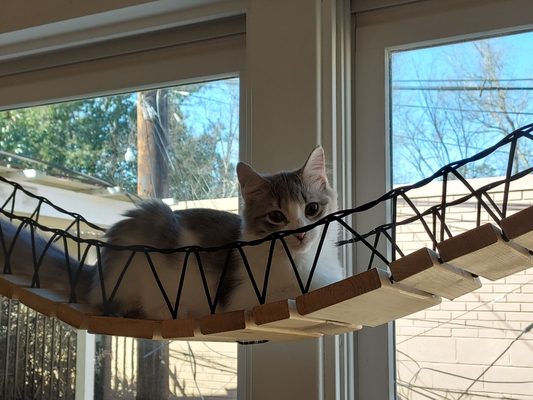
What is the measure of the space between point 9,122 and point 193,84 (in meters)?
0.59

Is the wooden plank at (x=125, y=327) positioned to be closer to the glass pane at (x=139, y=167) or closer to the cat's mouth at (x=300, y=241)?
the cat's mouth at (x=300, y=241)

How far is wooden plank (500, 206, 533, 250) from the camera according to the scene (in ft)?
2.12

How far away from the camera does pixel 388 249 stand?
1276mm

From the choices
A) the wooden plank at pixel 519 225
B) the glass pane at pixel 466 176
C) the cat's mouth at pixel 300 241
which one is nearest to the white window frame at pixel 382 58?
the glass pane at pixel 466 176

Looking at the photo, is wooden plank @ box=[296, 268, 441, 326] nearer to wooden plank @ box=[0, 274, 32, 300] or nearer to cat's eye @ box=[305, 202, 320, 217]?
cat's eye @ box=[305, 202, 320, 217]

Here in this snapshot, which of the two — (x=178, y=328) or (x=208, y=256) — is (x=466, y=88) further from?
(x=178, y=328)

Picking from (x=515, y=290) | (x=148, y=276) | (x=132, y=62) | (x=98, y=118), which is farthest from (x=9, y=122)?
(x=515, y=290)

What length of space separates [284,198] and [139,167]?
0.68 m

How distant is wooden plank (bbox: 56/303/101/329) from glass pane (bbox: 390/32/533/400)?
2.03ft

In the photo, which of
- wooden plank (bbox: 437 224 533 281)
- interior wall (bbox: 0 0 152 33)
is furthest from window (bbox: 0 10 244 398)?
wooden plank (bbox: 437 224 533 281)

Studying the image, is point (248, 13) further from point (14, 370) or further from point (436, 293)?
point (14, 370)

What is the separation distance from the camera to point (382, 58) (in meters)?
1.33

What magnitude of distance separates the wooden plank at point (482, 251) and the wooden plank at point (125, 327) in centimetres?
42

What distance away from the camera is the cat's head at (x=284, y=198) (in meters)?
1.02
